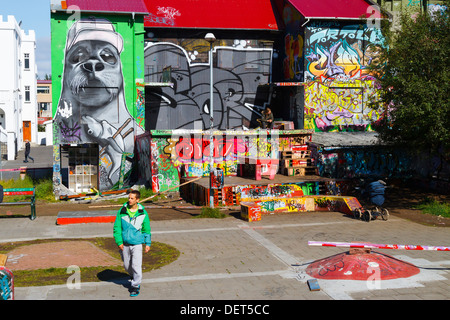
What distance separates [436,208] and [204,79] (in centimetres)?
1473

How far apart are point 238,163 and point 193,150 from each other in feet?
7.14

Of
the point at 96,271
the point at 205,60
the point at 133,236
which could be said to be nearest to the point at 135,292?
the point at 133,236

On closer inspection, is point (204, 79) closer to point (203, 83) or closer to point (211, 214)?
point (203, 83)

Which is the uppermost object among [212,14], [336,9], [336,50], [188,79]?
[212,14]

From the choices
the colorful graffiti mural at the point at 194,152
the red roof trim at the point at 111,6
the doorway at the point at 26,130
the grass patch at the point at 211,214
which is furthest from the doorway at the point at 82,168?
the doorway at the point at 26,130

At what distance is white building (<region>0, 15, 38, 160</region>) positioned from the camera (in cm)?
4519

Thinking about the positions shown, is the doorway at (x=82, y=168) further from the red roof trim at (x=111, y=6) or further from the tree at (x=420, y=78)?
the tree at (x=420, y=78)

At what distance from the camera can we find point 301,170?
73.6ft

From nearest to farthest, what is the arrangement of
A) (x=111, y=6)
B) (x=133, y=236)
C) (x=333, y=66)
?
1. (x=133, y=236)
2. (x=111, y=6)
3. (x=333, y=66)

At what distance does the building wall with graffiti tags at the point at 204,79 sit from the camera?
89.9 feet

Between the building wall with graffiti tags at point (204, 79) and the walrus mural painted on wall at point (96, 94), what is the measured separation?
8.18 feet

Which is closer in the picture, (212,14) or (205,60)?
(205,60)

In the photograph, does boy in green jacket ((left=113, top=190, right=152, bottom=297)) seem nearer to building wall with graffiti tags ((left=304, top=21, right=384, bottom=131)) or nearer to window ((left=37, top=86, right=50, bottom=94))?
building wall with graffiti tags ((left=304, top=21, right=384, bottom=131))

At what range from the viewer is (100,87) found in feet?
81.6
